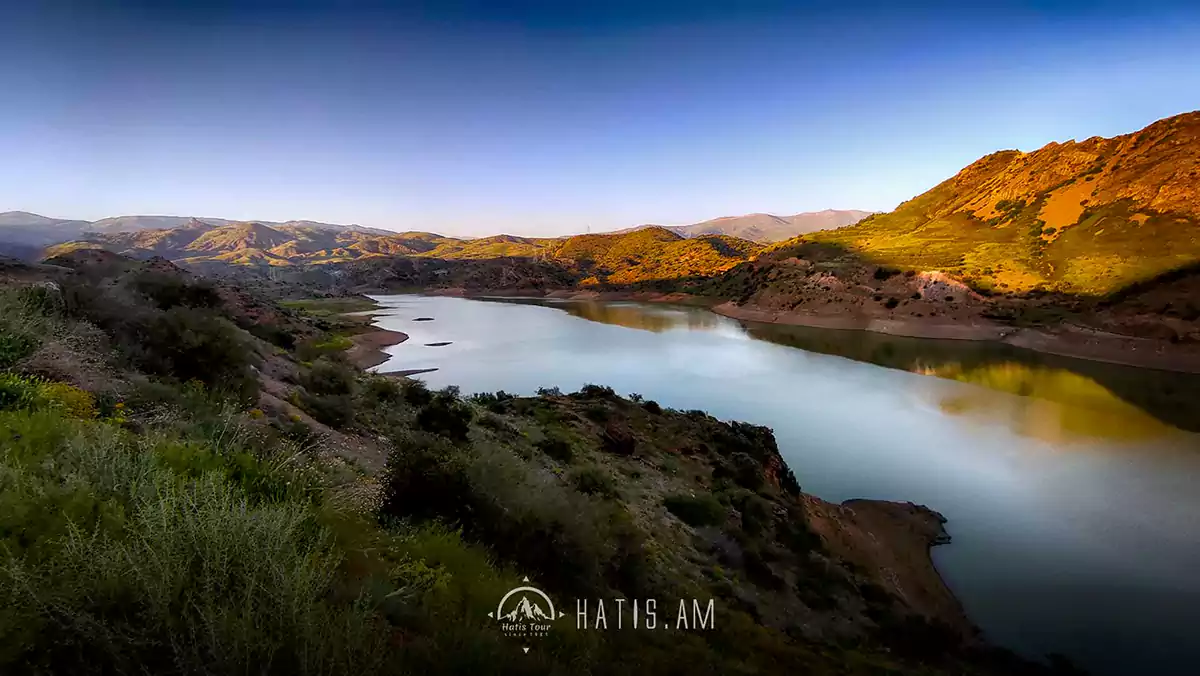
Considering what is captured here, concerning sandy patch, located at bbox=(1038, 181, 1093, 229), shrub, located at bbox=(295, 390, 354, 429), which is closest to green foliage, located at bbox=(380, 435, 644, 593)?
shrub, located at bbox=(295, 390, 354, 429)

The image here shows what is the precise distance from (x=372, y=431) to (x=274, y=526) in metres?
7.64

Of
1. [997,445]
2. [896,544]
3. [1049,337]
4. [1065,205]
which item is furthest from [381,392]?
[1065,205]

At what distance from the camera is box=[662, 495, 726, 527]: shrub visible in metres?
10.9

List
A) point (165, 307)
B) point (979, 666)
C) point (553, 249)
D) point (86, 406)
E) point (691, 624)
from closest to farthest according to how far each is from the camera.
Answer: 1. point (86, 406)
2. point (691, 624)
3. point (979, 666)
4. point (165, 307)
5. point (553, 249)

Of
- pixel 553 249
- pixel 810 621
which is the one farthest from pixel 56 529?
pixel 553 249

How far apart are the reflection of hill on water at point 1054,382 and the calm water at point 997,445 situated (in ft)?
0.54

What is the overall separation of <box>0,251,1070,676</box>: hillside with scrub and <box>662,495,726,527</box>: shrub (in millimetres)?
71

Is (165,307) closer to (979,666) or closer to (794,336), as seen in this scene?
(979,666)

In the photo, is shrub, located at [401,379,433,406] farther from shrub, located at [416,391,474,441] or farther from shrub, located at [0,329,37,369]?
shrub, located at [0,329,37,369]

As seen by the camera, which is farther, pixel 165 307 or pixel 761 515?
pixel 761 515

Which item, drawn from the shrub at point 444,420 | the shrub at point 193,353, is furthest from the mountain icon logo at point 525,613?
the shrub at point 193,353

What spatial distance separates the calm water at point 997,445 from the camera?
1056 cm

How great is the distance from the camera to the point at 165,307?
36.1 feet

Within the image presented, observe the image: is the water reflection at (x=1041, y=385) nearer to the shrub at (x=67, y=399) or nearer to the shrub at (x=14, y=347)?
the shrub at (x=67, y=399)
